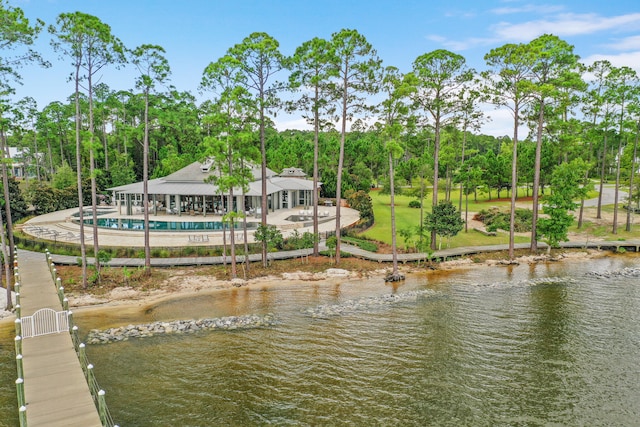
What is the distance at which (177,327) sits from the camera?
59.0ft

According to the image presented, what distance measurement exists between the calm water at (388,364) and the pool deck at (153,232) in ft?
33.4

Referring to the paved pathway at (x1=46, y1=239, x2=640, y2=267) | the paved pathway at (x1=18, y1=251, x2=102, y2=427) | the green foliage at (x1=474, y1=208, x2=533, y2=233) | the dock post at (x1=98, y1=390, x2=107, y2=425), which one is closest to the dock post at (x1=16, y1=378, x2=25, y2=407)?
the paved pathway at (x1=18, y1=251, x2=102, y2=427)

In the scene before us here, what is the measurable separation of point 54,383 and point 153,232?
23.1 metres

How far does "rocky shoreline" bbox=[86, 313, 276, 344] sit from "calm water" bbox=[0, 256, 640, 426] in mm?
621

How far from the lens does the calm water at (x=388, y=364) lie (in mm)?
12117

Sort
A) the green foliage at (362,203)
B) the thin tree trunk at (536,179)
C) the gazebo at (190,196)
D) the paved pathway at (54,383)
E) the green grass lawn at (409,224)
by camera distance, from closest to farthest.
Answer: the paved pathway at (54,383), the thin tree trunk at (536,179), the green grass lawn at (409,224), the green foliage at (362,203), the gazebo at (190,196)

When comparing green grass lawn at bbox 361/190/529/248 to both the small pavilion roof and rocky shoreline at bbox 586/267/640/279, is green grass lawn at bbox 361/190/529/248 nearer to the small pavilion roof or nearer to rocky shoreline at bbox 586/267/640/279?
rocky shoreline at bbox 586/267/640/279

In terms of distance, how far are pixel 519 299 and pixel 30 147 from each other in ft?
249

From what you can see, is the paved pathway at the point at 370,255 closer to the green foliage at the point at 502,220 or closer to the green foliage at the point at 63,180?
the green foliage at the point at 502,220

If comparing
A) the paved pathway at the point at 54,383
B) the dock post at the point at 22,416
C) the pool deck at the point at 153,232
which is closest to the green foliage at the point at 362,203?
the pool deck at the point at 153,232

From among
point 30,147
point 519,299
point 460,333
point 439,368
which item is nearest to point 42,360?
point 439,368

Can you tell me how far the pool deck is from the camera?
30516 mm

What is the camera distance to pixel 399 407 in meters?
12.3

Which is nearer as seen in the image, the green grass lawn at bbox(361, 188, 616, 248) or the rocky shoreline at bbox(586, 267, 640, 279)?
the rocky shoreline at bbox(586, 267, 640, 279)
